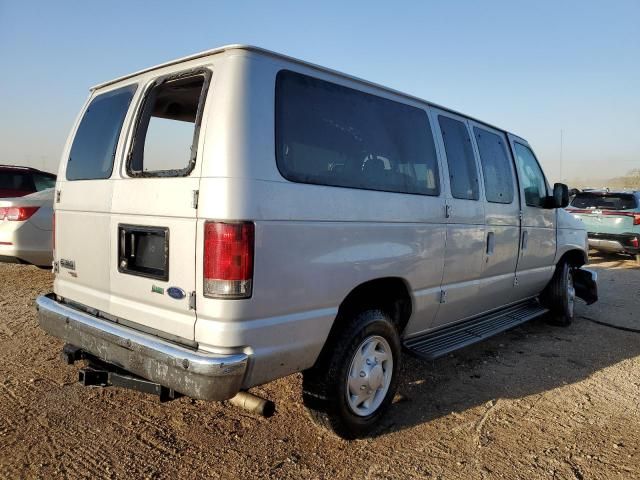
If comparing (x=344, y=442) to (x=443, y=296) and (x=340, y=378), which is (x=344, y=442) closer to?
(x=340, y=378)

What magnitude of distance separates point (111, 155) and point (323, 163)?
1381 millimetres

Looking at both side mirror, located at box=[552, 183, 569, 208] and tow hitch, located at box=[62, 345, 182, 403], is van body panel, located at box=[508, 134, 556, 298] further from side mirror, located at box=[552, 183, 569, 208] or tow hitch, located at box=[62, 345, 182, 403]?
tow hitch, located at box=[62, 345, 182, 403]

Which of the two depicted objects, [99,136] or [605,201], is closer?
[99,136]

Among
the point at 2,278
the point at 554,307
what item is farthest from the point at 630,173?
the point at 2,278

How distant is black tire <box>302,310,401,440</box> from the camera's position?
295 cm

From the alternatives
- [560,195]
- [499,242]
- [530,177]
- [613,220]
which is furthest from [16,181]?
[613,220]

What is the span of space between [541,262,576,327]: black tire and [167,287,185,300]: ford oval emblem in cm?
494

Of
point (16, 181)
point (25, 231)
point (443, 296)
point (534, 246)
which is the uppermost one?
point (16, 181)

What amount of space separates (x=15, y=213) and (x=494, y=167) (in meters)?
5.82

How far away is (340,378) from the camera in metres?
2.97

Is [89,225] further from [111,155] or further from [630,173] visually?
[630,173]

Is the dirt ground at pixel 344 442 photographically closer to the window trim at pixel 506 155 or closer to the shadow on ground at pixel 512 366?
the shadow on ground at pixel 512 366

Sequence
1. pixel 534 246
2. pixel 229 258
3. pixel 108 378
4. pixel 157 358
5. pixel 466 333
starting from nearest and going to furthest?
pixel 229 258
pixel 157 358
pixel 108 378
pixel 466 333
pixel 534 246

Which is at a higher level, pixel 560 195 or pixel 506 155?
pixel 506 155
